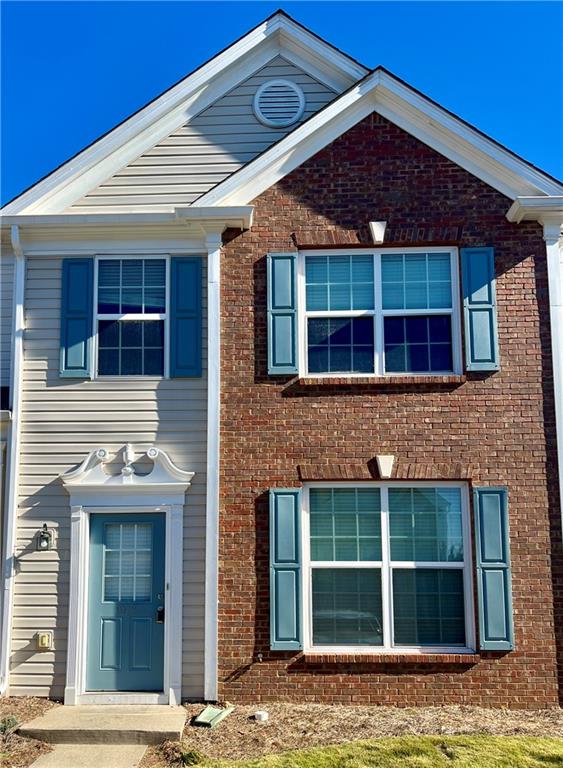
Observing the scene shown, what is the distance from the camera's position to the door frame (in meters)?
8.77

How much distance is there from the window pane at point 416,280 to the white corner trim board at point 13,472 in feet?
15.0

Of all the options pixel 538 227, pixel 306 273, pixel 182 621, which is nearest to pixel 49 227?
pixel 306 273

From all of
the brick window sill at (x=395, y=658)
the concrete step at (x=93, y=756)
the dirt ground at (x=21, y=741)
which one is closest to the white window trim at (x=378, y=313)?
the brick window sill at (x=395, y=658)

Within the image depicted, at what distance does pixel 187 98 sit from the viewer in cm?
1059

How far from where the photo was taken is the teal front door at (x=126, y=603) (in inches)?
350

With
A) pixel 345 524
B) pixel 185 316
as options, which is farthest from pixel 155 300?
pixel 345 524

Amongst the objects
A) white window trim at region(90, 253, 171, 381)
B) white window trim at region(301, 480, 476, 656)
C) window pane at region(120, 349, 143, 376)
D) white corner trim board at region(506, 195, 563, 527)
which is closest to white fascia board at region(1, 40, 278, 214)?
white window trim at region(90, 253, 171, 381)

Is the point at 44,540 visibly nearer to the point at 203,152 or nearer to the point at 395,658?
the point at 395,658

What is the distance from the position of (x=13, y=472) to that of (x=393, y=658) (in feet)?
16.3

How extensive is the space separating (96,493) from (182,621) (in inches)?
71.0

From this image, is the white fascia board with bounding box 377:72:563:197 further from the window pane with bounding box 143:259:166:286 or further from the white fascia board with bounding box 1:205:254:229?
the window pane with bounding box 143:259:166:286

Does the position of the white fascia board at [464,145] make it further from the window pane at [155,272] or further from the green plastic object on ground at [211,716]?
the green plastic object on ground at [211,716]

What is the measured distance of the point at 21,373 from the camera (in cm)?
Answer: 961

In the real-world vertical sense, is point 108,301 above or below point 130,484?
above
